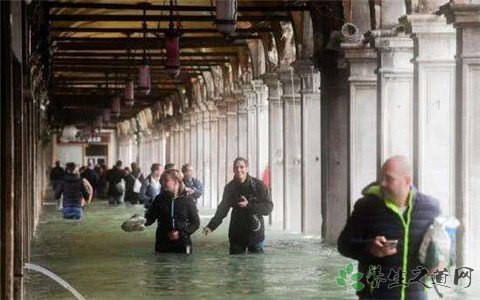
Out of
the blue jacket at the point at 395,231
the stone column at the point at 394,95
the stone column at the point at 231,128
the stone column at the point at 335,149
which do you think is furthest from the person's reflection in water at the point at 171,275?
the stone column at the point at 231,128

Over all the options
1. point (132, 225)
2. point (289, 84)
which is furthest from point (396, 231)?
point (289, 84)

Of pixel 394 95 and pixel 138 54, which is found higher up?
pixel 138 54

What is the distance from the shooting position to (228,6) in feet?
56.1

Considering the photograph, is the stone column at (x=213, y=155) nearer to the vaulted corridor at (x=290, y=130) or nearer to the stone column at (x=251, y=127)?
the vaulted corridor at (x=290, y=130)

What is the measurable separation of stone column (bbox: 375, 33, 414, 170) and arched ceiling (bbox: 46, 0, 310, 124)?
364 cm

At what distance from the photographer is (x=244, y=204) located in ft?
60.2

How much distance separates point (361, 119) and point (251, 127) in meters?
14.4

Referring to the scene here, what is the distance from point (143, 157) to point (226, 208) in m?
59.7

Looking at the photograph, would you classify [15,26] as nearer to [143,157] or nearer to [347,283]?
[347,283]

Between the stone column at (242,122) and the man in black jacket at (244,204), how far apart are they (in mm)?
17433

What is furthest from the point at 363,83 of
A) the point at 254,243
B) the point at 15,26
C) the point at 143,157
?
the point at 143,157

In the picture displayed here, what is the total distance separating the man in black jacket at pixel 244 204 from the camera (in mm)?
18516

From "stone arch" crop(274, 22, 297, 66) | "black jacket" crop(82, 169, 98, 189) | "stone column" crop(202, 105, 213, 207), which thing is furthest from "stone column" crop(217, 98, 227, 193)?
"stone arch" crop(274, 22, 297, 66)

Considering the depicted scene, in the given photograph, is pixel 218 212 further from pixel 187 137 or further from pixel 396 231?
pixel 187 137
